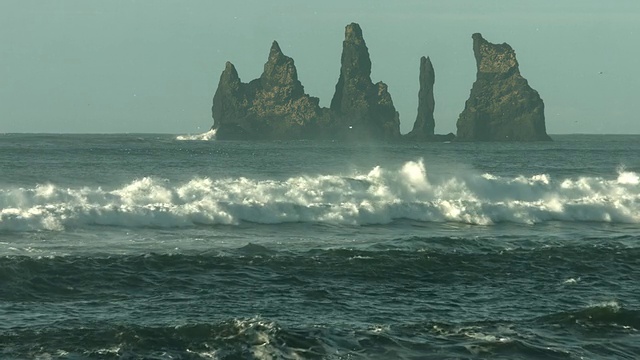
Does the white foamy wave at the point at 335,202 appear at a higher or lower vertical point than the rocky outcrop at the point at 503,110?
lower

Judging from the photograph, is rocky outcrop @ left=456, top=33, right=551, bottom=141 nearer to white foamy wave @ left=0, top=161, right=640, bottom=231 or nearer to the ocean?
white foamy wave @ left=0, top=161, right=640, bottom=231

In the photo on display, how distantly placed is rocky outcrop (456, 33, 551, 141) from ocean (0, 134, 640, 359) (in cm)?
Result: 13782

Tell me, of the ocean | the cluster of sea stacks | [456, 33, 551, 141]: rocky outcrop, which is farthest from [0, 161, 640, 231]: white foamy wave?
the cluster of sea stacks

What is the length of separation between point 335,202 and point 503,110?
152 meters

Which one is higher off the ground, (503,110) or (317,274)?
(503,110)

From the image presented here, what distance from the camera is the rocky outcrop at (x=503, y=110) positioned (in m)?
180

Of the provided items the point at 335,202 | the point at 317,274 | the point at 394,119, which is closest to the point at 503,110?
the point at 394,119

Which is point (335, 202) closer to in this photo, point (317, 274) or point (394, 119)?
point (317, 274)

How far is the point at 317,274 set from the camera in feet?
76.9

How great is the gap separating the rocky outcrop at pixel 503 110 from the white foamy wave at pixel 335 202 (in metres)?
133

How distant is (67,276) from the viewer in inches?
894

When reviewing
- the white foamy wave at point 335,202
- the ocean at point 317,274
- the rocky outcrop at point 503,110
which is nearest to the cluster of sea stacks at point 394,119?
the rocky outcrop at point 503,110

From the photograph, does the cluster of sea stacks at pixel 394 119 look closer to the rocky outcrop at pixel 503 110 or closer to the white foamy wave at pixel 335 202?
the rocky outcrop at pixel 503 110

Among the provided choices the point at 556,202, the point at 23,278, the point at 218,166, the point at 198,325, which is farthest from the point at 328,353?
the point at 218,166
